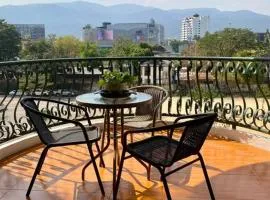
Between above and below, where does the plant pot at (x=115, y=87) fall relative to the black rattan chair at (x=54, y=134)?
above

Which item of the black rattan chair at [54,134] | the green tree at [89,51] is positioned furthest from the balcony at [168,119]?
the green tree at [89,51]

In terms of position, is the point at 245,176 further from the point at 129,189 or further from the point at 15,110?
the point at 15,110

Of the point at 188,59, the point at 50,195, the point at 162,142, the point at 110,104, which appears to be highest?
the point at 188,59

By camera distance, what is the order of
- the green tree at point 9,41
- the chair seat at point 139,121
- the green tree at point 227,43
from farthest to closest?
the green tree at point 227,43, the green tree at point 9,41, the chair seat at point 139,121

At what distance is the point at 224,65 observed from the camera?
14.4 ft

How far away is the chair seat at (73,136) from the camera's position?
9.44ft

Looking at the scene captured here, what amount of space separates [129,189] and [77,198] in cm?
43

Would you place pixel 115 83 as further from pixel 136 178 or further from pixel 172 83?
pixel 172 83

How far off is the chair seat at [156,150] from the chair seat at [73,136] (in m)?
0.39

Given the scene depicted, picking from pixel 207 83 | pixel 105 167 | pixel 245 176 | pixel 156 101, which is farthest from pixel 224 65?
pixel 105 167

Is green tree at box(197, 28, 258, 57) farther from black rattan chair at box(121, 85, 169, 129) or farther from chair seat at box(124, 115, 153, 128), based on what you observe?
chair seat at box(124, 115, 153, 128)

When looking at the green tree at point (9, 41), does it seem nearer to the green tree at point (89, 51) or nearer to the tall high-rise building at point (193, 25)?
the green tree at point (89, 51)

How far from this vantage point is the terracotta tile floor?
2.88m

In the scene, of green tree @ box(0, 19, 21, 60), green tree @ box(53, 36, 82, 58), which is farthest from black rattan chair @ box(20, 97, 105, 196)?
green tree @ box(53, 36, 82, 58)
